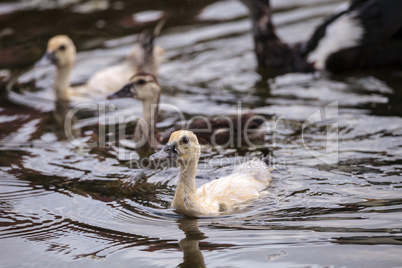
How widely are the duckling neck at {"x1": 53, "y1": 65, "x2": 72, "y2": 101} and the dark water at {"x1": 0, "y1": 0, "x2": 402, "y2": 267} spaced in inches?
8.6

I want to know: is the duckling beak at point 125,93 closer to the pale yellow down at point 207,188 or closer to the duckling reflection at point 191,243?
the pale yellow down at point 207,188

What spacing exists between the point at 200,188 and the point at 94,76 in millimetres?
3454

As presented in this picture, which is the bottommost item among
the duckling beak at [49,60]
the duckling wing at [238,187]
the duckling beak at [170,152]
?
the duckling wing at [238,187]

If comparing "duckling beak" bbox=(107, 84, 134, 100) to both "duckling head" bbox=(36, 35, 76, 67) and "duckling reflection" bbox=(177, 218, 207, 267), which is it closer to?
"duckling head" bbox=(36, 35, 76, 67)

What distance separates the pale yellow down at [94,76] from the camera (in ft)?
25.0

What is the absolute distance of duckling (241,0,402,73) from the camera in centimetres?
773

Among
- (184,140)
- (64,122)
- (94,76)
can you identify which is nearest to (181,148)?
(184,140)

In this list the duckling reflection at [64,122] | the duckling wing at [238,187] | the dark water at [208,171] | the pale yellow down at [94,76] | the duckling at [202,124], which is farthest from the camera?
the pale yellow down at [94,76]

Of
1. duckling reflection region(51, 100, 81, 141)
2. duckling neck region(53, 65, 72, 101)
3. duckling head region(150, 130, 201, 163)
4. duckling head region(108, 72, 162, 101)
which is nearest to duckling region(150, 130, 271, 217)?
duckling head region(150, 130, 201, 163)

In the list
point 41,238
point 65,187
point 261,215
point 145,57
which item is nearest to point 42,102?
point 145,57

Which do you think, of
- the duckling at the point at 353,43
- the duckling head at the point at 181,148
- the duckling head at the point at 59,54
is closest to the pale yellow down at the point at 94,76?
the duckling head at the point at 59,54

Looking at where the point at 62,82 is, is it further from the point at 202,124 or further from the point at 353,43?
the point at 353,43

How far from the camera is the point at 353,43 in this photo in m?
7.86

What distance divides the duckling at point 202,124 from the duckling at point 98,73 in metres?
1.33
